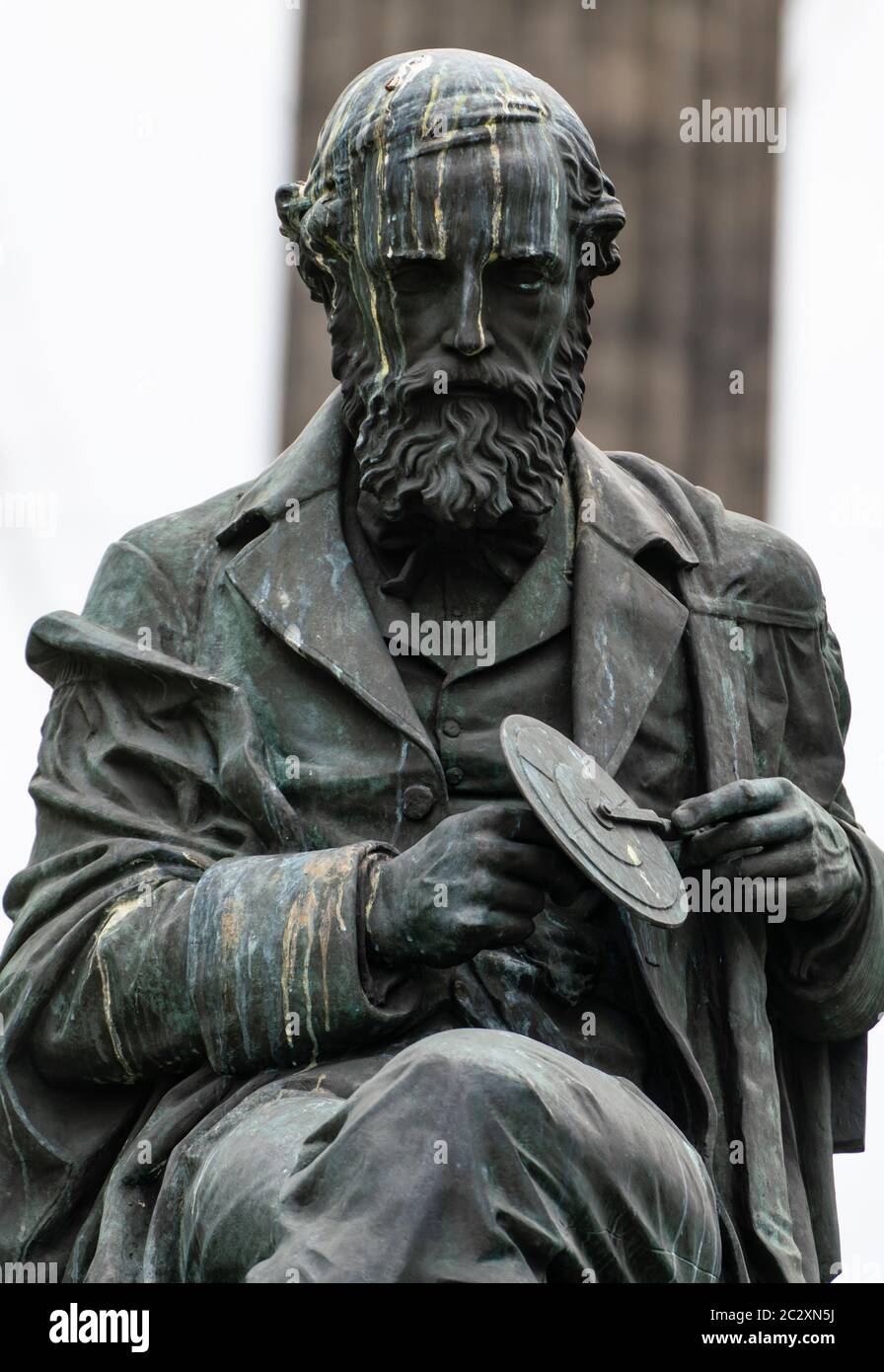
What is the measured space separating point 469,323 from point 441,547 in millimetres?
718

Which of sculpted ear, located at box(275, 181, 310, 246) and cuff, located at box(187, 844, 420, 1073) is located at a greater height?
sculpted ear, located at box(275, 181, 310, 246)

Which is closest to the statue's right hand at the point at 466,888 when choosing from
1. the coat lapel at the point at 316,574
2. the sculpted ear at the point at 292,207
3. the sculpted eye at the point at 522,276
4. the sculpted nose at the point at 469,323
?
the coat lapel at the point at 316,574

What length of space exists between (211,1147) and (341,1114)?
683 mm

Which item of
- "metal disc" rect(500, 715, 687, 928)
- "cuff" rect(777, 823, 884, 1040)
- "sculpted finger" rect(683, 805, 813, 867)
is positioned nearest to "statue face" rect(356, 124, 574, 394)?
"metal disc" rect(500, 715, 687, 928)

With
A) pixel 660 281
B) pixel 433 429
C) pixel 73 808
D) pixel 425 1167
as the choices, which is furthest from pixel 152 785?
pixel 660 281

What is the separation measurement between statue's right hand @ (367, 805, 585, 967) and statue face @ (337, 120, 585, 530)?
2.90 ft

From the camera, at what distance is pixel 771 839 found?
10375 mm

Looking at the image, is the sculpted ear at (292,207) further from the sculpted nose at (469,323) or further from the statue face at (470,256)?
the sculpted nose at (469,323)

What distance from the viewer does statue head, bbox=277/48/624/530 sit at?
10.3m

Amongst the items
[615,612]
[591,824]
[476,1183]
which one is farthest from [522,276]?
[476,1183]

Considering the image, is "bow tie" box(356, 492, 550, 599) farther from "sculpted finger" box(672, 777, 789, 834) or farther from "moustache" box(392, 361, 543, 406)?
"sculpted finger" box(672, 777, 789, 834)

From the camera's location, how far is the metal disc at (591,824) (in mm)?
9844

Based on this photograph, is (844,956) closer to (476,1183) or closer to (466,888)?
(466,888)

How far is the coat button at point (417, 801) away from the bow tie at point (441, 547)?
1.83 ft
